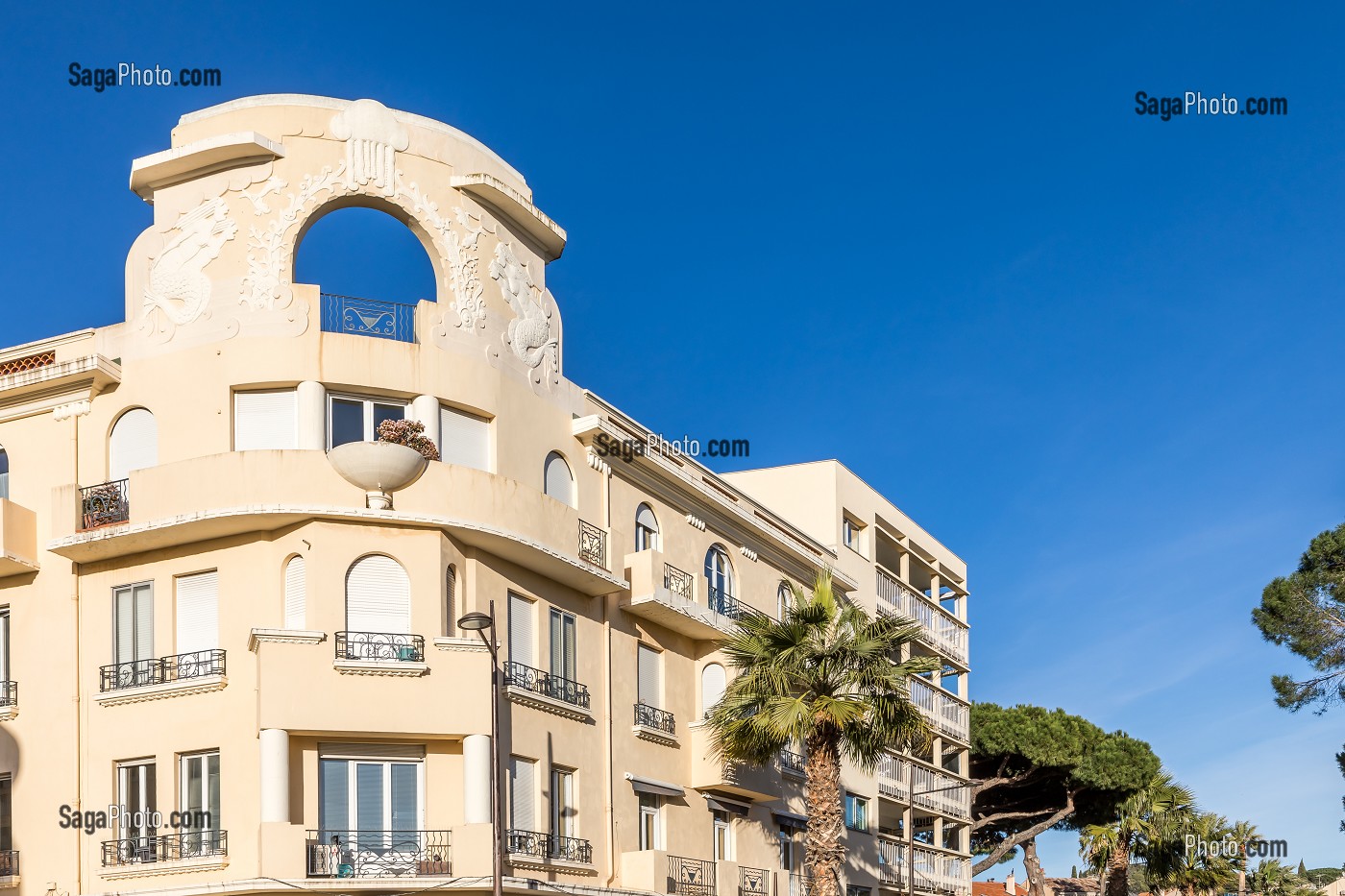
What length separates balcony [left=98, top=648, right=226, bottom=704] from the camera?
29.5 metres

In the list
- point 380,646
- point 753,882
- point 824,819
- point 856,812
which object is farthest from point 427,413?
point 856,812

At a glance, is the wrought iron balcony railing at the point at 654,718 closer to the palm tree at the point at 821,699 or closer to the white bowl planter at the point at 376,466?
the palm tree at the point at 821,699

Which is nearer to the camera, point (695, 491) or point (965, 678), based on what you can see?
point (695, 491)

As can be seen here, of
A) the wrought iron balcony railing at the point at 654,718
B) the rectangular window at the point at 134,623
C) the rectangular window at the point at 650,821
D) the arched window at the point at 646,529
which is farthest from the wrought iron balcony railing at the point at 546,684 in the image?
the rectangular window at the point at 134,623

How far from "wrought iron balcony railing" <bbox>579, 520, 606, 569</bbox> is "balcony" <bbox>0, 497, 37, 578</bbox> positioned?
10359 mm

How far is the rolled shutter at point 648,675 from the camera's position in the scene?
37719 mm

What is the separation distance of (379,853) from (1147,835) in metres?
36.0

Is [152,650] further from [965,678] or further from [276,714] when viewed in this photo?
[965,678]

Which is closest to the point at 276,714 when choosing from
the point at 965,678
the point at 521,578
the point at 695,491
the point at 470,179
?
the point at 521,578

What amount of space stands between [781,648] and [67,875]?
14.7m

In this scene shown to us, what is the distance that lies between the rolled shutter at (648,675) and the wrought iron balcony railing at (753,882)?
4.31m

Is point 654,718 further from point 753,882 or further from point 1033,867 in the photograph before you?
point 1033,867

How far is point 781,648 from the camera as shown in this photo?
36.2 metres

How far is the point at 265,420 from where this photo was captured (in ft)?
102
